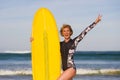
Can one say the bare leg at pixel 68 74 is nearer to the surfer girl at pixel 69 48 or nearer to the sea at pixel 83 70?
the surfer girl at pixel 69 48

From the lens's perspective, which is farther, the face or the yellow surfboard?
the yellow surfboard

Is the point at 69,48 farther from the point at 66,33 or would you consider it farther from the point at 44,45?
the point at 44,45

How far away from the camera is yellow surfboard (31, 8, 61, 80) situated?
859cm

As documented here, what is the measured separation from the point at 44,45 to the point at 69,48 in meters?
1.21

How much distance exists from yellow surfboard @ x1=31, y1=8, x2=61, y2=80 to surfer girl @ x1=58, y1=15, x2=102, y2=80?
74 cm

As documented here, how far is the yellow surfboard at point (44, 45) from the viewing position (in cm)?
859

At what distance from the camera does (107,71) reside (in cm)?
2114

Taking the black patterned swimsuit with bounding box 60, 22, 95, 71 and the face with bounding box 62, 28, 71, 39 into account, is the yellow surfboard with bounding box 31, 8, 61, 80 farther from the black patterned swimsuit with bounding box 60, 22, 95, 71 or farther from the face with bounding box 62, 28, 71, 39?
the face with bounding box 62, 28, 71, 39

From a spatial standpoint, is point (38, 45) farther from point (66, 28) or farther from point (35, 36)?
point (66, 28)

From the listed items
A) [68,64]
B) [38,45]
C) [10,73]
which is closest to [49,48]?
[38,45]

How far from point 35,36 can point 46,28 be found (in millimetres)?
302

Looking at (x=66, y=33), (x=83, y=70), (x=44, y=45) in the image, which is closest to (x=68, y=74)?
(x=66, y=33)

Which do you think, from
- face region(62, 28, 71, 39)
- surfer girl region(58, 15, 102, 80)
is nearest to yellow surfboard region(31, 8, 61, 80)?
surfer girl region(58, 15, 102, 80)

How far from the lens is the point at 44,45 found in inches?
345
